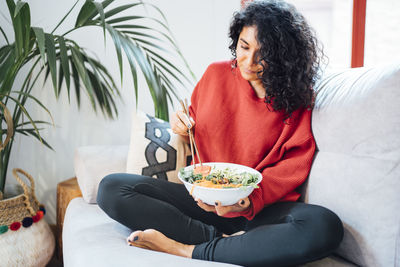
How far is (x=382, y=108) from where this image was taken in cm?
91

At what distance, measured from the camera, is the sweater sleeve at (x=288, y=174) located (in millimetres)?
1039

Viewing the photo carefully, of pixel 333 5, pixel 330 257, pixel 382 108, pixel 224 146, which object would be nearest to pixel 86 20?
pixel 224 146

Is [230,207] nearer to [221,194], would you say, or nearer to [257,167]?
[221,194]

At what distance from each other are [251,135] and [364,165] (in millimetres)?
389

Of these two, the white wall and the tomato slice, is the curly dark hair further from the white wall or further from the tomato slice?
the white wall

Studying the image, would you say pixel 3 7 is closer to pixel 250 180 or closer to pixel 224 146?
pixel 224 146

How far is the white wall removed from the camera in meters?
1.79

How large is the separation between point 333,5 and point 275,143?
1.63 meters

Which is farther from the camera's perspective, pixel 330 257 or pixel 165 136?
pixel 165 136

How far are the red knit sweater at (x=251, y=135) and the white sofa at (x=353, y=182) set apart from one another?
0.18 ft

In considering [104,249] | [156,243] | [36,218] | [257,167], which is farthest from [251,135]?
[36,218]

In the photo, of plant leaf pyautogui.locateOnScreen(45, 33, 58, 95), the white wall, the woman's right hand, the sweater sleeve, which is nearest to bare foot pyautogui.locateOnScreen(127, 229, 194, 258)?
the sweater sleeve

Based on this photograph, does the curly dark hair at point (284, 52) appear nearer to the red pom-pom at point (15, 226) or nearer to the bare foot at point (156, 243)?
the bare foot at point (156, 243)

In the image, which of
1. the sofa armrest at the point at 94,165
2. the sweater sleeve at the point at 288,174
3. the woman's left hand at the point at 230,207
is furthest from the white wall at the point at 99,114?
the woman's left hand at the point at 230,207
